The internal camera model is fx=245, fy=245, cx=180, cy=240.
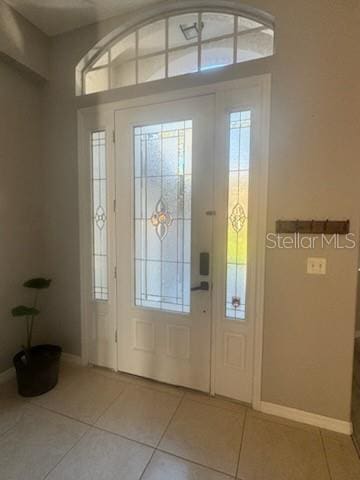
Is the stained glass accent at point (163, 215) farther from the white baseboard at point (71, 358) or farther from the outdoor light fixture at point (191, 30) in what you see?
the white baseboard at point (71, 358)

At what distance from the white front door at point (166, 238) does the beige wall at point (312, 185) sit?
1.34 feet

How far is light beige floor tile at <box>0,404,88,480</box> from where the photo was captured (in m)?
1.39

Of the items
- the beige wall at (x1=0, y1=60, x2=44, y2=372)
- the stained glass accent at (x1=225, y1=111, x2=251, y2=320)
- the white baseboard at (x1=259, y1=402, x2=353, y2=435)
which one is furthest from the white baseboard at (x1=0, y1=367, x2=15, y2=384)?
the white baseboard at (x1=259, y1=402, x2=353, y2=435)

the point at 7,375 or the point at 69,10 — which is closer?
the point at 69,10

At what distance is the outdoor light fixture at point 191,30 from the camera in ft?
6.33

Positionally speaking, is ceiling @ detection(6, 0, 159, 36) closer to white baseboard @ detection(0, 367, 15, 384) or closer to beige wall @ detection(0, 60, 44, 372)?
beige wall @ detection(0, 60, 44, 372)

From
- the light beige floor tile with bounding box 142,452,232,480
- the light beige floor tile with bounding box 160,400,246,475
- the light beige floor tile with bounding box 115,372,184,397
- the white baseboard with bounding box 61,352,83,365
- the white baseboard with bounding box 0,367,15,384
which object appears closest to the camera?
the light beige floor tile with bounding box 142,452,232,480

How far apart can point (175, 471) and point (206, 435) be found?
321 mm

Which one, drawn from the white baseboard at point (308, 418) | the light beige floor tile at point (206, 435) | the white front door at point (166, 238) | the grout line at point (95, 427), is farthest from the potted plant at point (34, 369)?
the white baseboard at point (308, 418)

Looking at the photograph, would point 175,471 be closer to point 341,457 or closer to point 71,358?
point 341,457

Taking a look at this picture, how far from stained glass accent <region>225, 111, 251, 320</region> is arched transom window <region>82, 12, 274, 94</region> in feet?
1.74

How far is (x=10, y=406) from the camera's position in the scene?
189 cm

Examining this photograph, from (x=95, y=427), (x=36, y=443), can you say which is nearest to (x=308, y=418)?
(x=95, y=427)

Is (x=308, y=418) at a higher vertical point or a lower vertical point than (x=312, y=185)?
lower
